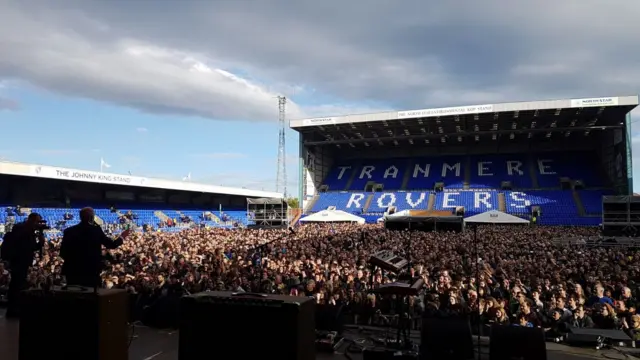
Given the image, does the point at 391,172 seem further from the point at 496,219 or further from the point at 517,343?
the point at 517,343

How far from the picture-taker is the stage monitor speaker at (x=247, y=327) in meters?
3.58

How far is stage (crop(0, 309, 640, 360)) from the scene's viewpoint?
556 cm

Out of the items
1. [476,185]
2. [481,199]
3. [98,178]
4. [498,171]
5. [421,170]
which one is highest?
[421,170]

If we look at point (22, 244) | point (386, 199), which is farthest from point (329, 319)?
point (386, 199)

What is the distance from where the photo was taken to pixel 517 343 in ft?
15.5

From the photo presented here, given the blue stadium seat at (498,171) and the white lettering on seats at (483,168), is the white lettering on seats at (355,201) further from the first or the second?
the white lettering on seats at (483,168)

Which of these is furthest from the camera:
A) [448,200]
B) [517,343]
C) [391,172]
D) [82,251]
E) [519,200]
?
[391,172]

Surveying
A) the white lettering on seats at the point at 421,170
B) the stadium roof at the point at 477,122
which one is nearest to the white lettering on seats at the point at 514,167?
the stadium roof at the point at 477,122

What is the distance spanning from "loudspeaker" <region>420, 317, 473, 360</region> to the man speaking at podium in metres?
3.65

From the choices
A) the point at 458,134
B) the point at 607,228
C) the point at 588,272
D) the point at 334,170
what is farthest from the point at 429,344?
the point at 334,170

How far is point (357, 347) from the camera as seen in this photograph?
6.11 meters

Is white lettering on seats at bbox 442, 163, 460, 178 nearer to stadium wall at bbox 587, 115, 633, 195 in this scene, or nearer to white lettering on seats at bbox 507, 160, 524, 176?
white lettering on seats at bbox 507, 160, 524, 176

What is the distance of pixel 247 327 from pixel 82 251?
2.75m

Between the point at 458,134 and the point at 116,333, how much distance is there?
38.7 meters
